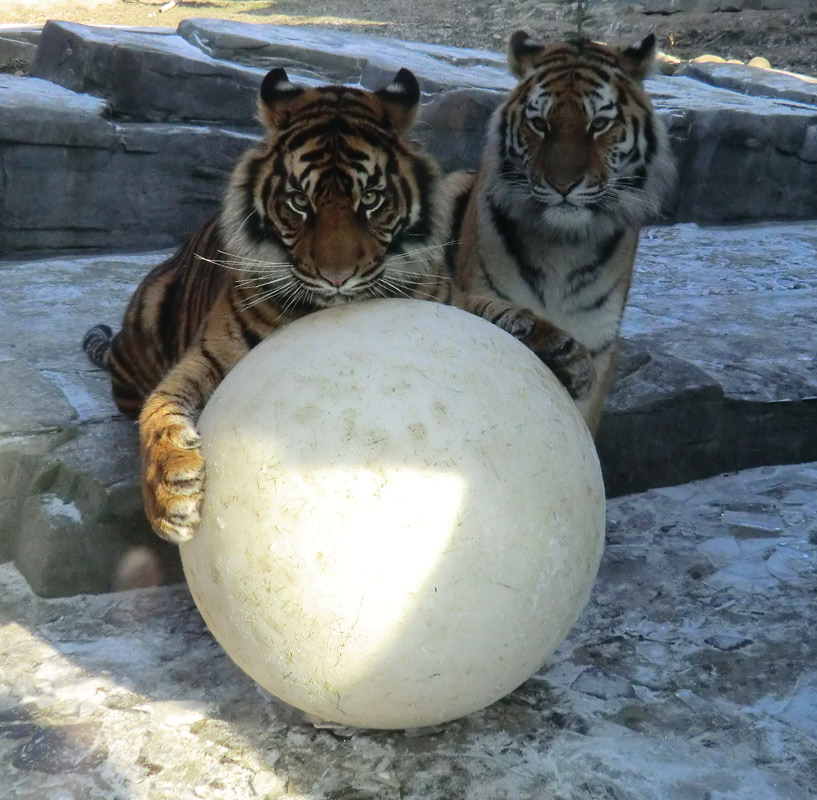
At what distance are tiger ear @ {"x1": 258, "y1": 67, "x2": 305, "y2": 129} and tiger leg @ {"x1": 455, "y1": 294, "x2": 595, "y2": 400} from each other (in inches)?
30.1

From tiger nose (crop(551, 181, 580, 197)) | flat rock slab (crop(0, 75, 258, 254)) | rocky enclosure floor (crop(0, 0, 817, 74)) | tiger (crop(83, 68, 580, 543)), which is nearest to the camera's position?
tiger (crop(83, 68, 580, 543))

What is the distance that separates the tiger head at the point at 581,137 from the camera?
3.65 meters

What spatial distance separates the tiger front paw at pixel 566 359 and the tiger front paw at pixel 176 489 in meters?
1.09

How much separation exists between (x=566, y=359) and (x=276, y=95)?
1.09 metres

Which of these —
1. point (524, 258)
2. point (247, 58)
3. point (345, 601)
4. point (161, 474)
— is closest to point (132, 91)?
point (247, 58)

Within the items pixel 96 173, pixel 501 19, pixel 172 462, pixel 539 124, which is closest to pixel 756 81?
pixel 96 173

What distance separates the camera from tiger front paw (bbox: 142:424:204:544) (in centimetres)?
241

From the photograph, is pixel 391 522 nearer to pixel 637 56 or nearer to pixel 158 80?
pixel 637 56

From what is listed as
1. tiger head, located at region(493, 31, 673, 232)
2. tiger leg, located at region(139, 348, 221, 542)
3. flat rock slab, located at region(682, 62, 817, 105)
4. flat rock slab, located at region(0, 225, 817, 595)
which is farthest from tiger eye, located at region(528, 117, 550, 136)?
flat rock slab, located at region(682, 62, 817, 105)

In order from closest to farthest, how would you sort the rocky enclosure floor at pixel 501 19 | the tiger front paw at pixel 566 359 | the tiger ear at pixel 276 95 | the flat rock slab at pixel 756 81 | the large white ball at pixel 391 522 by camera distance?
the large white ball at pixel 391 522 → the tiger ear at pixel 276 95 → the tiger front paw at pixel 566 359 → the flat rock slab at pixel 756 81 → the rocky enclosure floor at pixel 501 19

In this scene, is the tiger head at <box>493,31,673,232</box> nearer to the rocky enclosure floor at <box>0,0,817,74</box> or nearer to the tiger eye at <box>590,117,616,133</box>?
the tiger eye at <box>590,117,616,133</box>

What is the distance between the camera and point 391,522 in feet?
7.23

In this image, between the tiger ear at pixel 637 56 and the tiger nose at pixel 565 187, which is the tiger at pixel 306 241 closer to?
the tiger nose at pixel 565 187

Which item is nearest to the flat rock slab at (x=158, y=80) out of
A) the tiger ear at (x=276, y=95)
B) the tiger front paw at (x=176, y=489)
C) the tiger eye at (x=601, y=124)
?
the tiger eye at (x=601, y=124)
